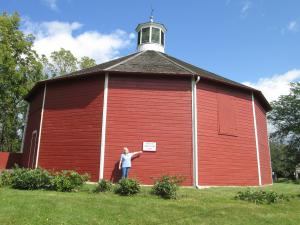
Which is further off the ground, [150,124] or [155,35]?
[155,35]

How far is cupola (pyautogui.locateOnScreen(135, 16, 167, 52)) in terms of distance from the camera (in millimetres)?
22531

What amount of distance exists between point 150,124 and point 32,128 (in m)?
7.70

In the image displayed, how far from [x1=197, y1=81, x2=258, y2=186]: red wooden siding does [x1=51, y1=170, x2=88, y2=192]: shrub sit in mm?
5572

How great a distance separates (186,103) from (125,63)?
12.3 ft

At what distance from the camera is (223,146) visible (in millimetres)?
15914

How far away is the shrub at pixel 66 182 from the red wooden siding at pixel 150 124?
2.85 metres

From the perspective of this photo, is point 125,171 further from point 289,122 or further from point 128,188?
point 289,122

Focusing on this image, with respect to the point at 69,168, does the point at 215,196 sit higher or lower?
lower

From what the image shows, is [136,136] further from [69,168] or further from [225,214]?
[225,214]

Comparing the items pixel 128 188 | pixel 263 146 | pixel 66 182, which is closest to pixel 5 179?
pixel 66 182

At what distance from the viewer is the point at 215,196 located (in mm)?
11344

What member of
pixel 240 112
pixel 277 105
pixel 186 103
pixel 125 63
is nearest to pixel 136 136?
pixel 186 103

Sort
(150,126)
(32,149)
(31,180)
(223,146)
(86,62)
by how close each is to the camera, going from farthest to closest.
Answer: (86,62) → (32,149) → (223,146) → (150,126) → (31,180)

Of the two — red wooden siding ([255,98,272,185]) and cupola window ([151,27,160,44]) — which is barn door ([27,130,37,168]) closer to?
cupola window ([151,27,160,44])
